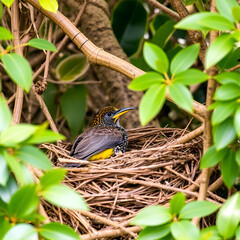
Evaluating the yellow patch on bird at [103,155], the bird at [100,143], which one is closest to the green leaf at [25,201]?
the bird at [100,143]

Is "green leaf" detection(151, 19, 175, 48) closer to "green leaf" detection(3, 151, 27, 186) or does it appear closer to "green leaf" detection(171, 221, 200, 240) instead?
"green leaf" detection(171, 221, 200, 240)

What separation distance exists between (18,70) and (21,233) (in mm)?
679

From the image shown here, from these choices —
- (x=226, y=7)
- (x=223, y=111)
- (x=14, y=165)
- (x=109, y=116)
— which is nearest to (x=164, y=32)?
(x=109, y=116)

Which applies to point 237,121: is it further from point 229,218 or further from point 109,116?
point 109,116

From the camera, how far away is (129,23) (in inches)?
212

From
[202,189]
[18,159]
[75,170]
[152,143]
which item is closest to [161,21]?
[152,143]

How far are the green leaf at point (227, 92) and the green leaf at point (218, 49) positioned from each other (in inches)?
5.0

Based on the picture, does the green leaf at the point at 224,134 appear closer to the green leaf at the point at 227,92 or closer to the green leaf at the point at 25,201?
the green leaf at the point at 227,92

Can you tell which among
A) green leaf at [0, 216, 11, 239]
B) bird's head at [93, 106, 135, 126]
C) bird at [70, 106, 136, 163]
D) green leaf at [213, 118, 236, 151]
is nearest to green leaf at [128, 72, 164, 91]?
green leaf at [213, 118, 236, 151]

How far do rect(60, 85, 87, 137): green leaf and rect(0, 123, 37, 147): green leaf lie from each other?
3143 mm

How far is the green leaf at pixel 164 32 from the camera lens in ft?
15.5

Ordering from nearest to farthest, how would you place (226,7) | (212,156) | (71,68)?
(226,7), (212,156), (71,68)

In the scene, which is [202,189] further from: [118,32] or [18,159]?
[118,32]

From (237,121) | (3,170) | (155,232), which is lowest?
(155,232)
